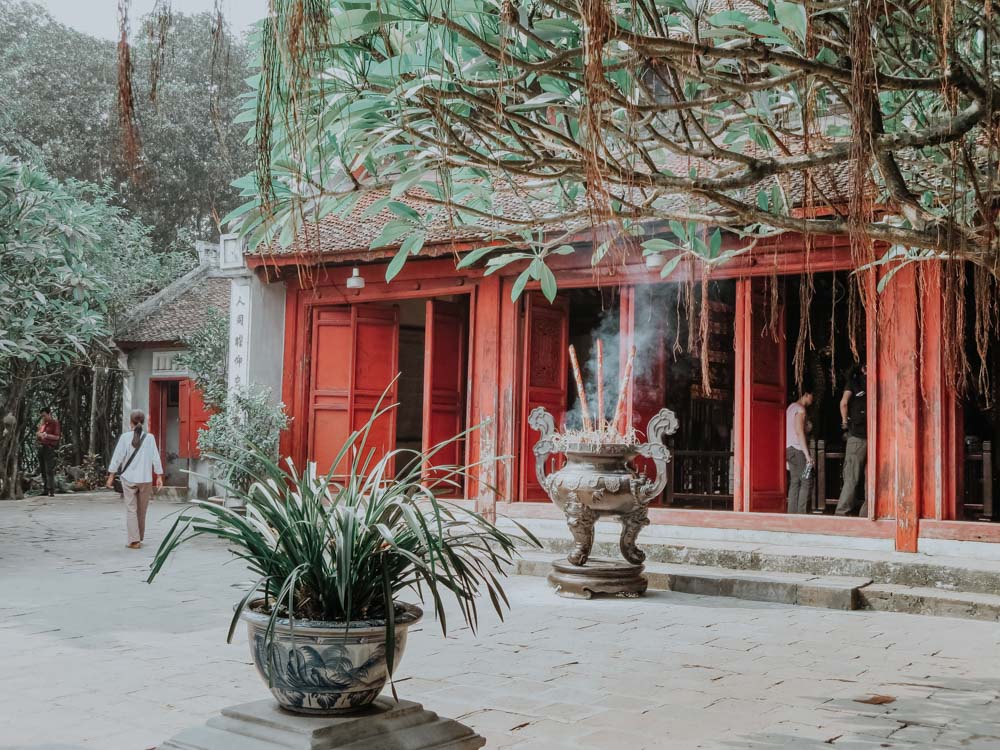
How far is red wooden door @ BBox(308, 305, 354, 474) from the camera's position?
13047 mm

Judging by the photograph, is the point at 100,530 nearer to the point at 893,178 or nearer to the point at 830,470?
the point at 830,470

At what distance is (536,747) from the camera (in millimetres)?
3865

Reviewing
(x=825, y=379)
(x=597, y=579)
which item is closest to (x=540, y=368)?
(x=825, y=379)

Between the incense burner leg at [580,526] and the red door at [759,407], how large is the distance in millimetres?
2542

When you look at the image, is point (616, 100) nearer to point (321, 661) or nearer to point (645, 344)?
point (321, 661)

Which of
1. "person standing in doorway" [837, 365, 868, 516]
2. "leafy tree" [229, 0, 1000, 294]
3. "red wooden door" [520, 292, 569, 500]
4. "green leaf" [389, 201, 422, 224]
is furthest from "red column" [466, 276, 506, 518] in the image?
"green leaf" [389, 201, 422, 224]

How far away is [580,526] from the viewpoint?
7922 millimetres

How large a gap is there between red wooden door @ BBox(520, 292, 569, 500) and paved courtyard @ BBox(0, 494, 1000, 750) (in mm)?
3510

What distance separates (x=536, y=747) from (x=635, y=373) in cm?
782

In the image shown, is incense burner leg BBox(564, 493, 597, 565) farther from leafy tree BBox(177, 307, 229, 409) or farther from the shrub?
leafy tree BBox(177, 307, 229, 409)

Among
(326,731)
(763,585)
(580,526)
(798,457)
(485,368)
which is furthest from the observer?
(485,368)

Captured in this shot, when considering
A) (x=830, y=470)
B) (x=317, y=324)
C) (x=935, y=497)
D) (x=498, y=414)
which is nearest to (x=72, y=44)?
→ (x=317, y=324)

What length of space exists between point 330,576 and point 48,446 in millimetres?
16896

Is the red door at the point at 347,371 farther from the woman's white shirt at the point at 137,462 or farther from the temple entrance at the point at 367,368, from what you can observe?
the woman's white shirt at the point at 137,462
